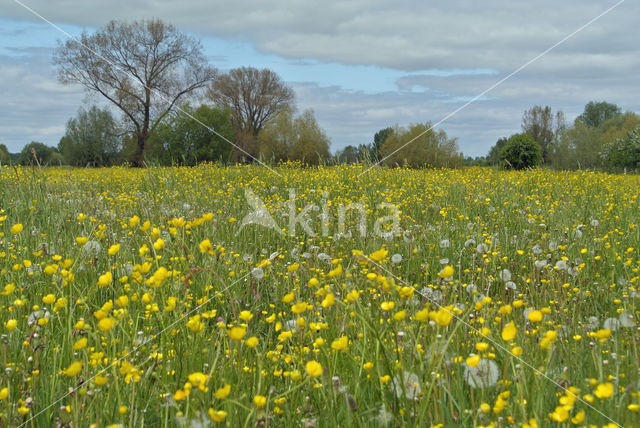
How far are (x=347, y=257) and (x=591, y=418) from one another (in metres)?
2.85

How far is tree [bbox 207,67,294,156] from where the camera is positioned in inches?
2073

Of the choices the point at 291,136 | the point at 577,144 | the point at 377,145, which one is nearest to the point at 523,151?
the point at 377,145

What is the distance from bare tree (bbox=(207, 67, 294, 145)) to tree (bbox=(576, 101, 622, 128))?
49838 millimetres

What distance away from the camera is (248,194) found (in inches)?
285

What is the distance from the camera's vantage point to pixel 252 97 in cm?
5331

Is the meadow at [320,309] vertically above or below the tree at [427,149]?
below

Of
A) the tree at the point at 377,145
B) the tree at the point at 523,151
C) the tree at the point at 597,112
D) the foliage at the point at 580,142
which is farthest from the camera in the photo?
the tree at the point at 597,112

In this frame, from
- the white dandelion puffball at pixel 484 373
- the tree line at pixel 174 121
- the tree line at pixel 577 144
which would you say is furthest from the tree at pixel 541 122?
the white dandelion puffball at pixel 484 373

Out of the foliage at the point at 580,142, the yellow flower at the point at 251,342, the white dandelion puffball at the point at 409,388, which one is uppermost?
the foliage at the point at 580,142

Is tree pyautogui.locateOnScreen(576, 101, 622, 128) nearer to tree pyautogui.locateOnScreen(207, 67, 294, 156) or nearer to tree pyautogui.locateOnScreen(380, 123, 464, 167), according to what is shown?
tree pyautogui.locateOnScreen(207, 67, 294, 156)

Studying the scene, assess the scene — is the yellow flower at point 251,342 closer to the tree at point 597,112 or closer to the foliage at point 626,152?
the foliage at point 626,152

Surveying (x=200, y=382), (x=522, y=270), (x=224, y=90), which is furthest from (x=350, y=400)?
(x=224, y=90)

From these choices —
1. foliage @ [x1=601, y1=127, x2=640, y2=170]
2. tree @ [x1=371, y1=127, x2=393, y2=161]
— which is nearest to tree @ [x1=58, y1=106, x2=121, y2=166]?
tree @ [x1=371, y1=127, x2=393, y2=161]

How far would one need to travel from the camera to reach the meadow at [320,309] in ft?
5.26
